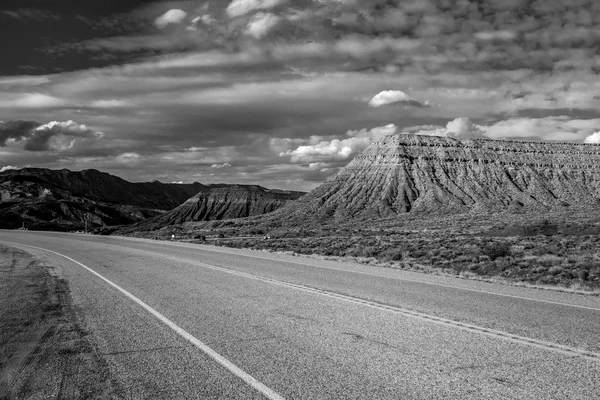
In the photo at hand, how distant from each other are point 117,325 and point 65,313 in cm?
191

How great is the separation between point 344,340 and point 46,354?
3823mm

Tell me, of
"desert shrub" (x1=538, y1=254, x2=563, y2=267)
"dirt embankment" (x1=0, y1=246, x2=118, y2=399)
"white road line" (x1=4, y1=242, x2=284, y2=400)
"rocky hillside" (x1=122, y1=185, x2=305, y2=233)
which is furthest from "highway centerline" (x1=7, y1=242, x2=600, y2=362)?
"rocky hillside" (x1=122, y1=185, x2=305, y2=233)

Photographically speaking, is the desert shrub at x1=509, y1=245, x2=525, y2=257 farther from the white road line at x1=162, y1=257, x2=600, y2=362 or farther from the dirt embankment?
the dirt embankment

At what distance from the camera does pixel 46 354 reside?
6.62m

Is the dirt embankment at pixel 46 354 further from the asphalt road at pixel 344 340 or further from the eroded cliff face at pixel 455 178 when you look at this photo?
the eroded cliff face at pixel 455 178

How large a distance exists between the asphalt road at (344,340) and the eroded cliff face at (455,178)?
79237mm

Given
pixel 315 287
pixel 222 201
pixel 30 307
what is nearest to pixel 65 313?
pixel 30 307

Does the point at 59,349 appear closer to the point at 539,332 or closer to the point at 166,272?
the point at 539,332

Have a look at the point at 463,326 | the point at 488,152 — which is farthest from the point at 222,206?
the point at 463,326

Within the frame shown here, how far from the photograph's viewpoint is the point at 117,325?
822 cm

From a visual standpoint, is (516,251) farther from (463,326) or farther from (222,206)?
(222,206)

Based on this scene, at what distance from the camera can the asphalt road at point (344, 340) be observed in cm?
519

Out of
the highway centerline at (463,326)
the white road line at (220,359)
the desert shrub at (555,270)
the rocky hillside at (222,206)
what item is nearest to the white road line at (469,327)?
the highway centerline at (463,326)

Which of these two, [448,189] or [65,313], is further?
[448,189]
